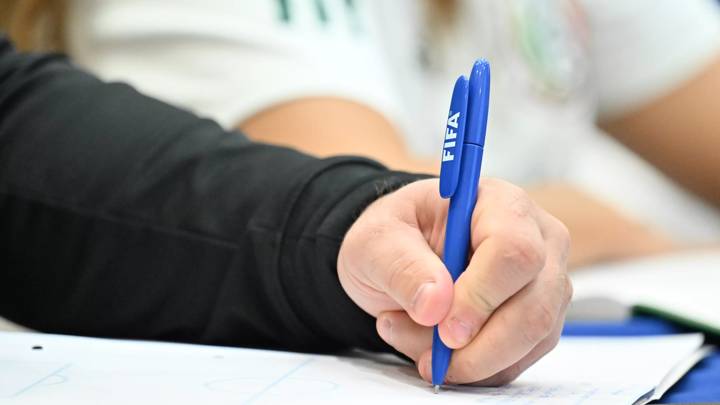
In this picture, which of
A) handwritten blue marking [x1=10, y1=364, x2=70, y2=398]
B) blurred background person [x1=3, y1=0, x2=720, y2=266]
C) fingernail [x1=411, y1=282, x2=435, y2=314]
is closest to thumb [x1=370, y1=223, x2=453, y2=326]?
fingernail [x1=411, y1=282, x2=435, y2=314]

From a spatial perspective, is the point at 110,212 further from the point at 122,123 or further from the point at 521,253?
the point at 521,253

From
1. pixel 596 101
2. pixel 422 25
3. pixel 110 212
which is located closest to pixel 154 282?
pixel 110 212

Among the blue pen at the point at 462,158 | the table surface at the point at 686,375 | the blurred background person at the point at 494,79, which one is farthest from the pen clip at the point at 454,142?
the blurred background person at the point at 494,79

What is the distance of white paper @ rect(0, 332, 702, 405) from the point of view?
330mm

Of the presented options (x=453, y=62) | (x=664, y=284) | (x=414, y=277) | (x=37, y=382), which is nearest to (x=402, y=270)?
(x=414, y=277)

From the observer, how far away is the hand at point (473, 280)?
335mm

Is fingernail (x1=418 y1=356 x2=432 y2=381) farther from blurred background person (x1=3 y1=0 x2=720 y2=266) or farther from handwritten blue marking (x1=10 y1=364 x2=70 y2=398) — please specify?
blurred background person (x1=3 y1=0 x2=720 y2=266)

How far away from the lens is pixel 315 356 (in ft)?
1.35

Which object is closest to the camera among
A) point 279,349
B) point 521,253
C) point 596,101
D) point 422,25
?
point 521,253

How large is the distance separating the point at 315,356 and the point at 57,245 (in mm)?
134

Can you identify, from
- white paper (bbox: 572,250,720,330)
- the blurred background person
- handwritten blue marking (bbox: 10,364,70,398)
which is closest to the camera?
handwritten blue marking (bbox: 10,364,70,398)

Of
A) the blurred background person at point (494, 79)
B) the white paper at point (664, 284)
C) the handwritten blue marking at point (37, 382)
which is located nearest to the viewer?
the handwritten blue marking at point (37, 382)

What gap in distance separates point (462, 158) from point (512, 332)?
6 centimetres

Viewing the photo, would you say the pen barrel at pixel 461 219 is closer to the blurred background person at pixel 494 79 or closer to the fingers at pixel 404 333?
the fingers at pixel 404 333
